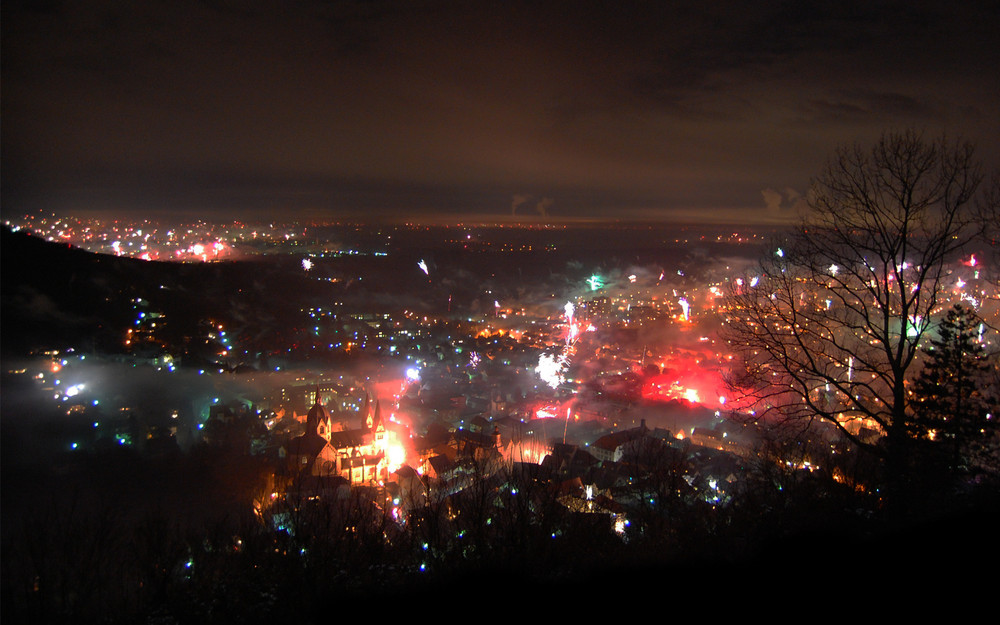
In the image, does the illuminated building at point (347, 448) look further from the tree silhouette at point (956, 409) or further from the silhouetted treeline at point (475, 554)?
the tree silhouette at point (956, 409)

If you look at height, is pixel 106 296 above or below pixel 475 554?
below

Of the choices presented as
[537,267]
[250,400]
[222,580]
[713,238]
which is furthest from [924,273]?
[713,238]

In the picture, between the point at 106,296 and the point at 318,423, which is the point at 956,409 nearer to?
the point at 318,423

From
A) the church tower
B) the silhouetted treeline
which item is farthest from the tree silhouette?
the church tower

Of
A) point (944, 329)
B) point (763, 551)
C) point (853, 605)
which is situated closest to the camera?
point (853, 605)

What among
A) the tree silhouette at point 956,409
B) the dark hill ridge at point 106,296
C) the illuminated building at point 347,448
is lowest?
the illuminated building at point 347,448

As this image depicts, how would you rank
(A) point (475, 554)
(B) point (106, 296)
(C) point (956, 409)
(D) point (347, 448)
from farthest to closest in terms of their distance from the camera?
1. (B) point (106, 296)
2. (D) point (347, 448)
3. (C) point (956, 409)
4. (A) point (475, 554)

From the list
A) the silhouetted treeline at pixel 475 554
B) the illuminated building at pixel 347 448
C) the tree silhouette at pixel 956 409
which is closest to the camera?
A: the silhouetted treeline at pixel 475 554

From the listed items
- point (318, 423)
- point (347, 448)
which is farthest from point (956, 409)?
point (318, 423)

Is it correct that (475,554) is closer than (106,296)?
Yes

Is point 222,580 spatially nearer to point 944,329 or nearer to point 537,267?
point 944,329

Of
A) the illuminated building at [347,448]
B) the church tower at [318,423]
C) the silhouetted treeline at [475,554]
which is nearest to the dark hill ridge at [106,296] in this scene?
the church tower at [318,423]
